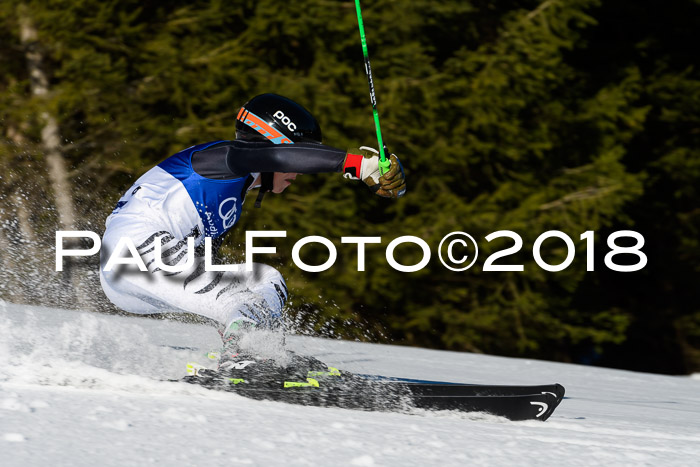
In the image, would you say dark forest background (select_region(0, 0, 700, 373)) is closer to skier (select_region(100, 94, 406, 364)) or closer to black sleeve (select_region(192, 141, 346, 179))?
skier (select_region(100, 94, 406, 364))

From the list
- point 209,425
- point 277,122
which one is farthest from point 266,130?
point 209,425

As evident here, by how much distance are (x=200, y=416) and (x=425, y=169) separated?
883 centimetres

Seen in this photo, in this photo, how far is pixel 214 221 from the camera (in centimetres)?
364

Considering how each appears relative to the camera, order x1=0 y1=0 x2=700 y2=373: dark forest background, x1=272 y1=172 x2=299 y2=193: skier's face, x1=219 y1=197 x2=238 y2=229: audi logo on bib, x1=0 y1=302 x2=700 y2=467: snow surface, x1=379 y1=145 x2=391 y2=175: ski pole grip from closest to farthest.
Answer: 1. x1=0 y1=302 x2=700 y2=467: snow surface
2. x1=379 y1=145 x2=391 y2=175: ski pole grip
3. x1=219 y1=197 x2=238 y2=229: audi logo on bib
4. x1=272 y1=172 x2=299 y2=193: skier's face
5. x1=0 y1=0 x2=700 y2=373: dark forest background

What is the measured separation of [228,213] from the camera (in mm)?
3666

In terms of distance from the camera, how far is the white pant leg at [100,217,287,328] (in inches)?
135

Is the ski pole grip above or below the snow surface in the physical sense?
above

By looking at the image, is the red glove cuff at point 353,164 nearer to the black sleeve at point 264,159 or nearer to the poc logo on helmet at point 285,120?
the black sleeve at point 264,159

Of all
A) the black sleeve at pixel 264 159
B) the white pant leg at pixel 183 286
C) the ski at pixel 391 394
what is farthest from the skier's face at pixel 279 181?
the ski at pixel 391 394

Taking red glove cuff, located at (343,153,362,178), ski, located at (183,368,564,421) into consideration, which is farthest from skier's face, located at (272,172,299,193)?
ski, located at (183,368,564,421)

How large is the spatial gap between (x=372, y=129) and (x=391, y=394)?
7153 millimetres

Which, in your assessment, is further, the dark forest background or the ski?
the dark forest background

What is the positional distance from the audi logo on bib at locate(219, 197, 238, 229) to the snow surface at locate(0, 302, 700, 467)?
71 centimetres

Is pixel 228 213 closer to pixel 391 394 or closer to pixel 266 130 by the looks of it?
pixel 266 130
